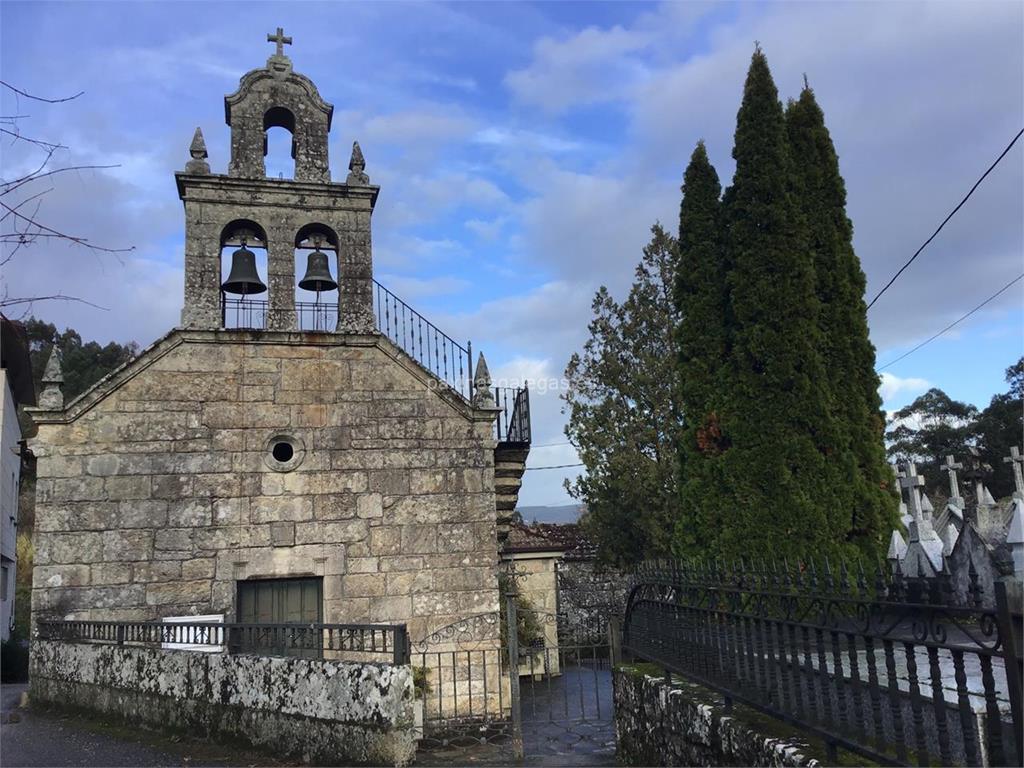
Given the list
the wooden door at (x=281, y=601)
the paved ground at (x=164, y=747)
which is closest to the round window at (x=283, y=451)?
the wooden door at (x=281, y=601)

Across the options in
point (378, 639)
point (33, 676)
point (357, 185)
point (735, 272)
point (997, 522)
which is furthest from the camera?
point (997, 522)

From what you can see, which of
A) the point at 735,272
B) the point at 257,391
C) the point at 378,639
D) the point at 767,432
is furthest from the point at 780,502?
the point at 257,391

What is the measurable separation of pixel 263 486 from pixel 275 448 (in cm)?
51

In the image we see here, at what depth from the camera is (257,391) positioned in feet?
32.4

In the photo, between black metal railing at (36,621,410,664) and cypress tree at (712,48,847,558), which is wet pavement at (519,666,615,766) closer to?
black metal railing at (36,621,410,664)

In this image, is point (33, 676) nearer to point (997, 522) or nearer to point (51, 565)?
point (51, 565)

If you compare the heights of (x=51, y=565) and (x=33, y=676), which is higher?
(x=51, y=565)

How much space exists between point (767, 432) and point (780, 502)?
1.00 m

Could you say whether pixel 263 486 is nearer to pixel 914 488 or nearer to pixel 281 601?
pixel 281 601

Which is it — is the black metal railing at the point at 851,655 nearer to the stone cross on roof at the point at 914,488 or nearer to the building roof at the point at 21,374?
the stone cross on roof at the point at 914,488

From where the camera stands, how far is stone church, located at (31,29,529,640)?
9.20 m

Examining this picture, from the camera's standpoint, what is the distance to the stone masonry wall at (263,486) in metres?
9.15

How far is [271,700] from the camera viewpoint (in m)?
5.98

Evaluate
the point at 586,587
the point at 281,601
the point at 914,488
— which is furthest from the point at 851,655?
the point at 586,587
